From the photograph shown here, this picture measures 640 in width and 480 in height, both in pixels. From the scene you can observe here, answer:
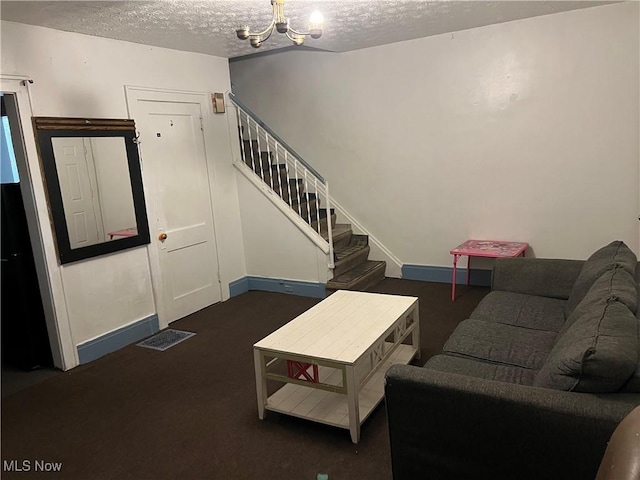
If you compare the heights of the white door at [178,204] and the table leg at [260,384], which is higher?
the white door at [178,204]

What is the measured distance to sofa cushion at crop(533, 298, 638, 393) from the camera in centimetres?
158

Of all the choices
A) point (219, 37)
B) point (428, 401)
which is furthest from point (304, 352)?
point (219, 37)

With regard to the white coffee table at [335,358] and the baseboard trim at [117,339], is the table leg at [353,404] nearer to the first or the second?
the white coffee table at [335,358]

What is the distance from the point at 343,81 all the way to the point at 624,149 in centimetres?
281

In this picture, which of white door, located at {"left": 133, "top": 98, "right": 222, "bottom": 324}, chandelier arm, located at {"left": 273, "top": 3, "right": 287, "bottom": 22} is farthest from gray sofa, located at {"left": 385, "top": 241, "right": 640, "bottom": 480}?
white door, located at {"left": 133, "top": 98, "right": 222, "bottom": 324}

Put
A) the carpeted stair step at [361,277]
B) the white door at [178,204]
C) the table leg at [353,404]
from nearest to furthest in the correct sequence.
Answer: the table leg at [353,404] → the white door at [178,204] → the carpeted stair step at [361,277]

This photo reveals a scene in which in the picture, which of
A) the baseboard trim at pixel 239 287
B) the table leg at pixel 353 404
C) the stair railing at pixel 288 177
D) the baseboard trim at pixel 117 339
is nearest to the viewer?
the table leg at pixel 353 404

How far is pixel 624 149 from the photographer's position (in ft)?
13.1

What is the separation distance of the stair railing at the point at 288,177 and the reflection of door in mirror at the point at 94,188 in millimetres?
1491

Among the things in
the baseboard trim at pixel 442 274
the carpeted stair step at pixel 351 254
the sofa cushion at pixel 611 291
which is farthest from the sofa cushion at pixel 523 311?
the carpeted stair step at pixel 351 254

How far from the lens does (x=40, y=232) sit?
331 centimetres

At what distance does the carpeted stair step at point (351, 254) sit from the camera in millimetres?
4852

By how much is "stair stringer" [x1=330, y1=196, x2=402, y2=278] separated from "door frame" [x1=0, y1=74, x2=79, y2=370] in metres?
3.06
